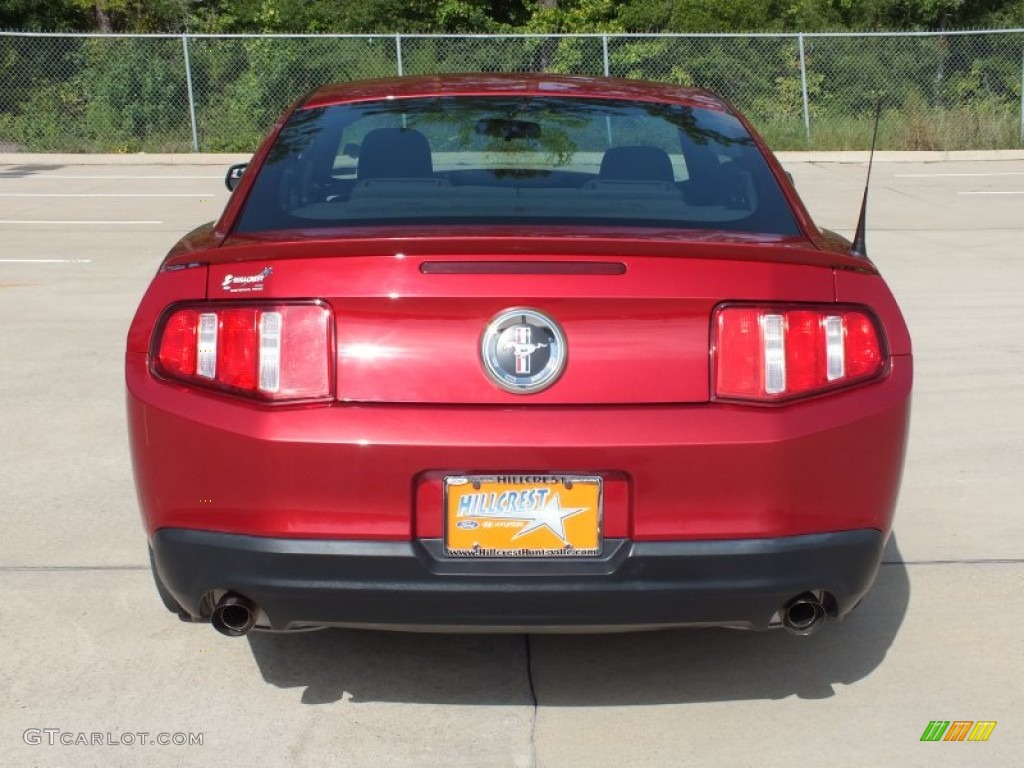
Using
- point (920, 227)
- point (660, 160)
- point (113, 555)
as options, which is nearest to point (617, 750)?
point (660, 160)

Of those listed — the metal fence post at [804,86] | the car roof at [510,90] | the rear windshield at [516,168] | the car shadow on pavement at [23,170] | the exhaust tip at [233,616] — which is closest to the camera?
the exhaust tip at [233,616]

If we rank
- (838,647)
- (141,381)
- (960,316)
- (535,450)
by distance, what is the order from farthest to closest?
(960,316)
(838,647)
(141,381)
(535,450)

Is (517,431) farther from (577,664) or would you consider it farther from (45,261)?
(45,261)

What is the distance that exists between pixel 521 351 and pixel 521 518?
38cm

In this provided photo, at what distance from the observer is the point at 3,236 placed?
13758mm

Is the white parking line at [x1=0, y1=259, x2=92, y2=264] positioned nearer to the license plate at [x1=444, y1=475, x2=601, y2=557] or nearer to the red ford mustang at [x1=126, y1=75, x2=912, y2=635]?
the red ford mustang at [x1=126, y1=75, x2=912, y2=635]

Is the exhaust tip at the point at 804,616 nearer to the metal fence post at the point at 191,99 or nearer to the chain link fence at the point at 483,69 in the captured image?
the chain link fence at the point at 483,69

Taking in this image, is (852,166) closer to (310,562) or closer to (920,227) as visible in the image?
(920,227)

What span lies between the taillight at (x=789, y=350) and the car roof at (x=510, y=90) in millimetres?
1494

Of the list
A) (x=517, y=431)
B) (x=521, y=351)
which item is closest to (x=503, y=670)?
(x=517, y=431)

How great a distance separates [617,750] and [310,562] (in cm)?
91

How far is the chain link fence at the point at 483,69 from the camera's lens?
76.6ft

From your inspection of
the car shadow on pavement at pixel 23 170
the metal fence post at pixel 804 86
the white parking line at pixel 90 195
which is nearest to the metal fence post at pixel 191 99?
the car shadow on pavement at pixel 23 170

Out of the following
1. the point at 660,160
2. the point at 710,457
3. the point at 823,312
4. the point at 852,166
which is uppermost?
the point at 660,160
